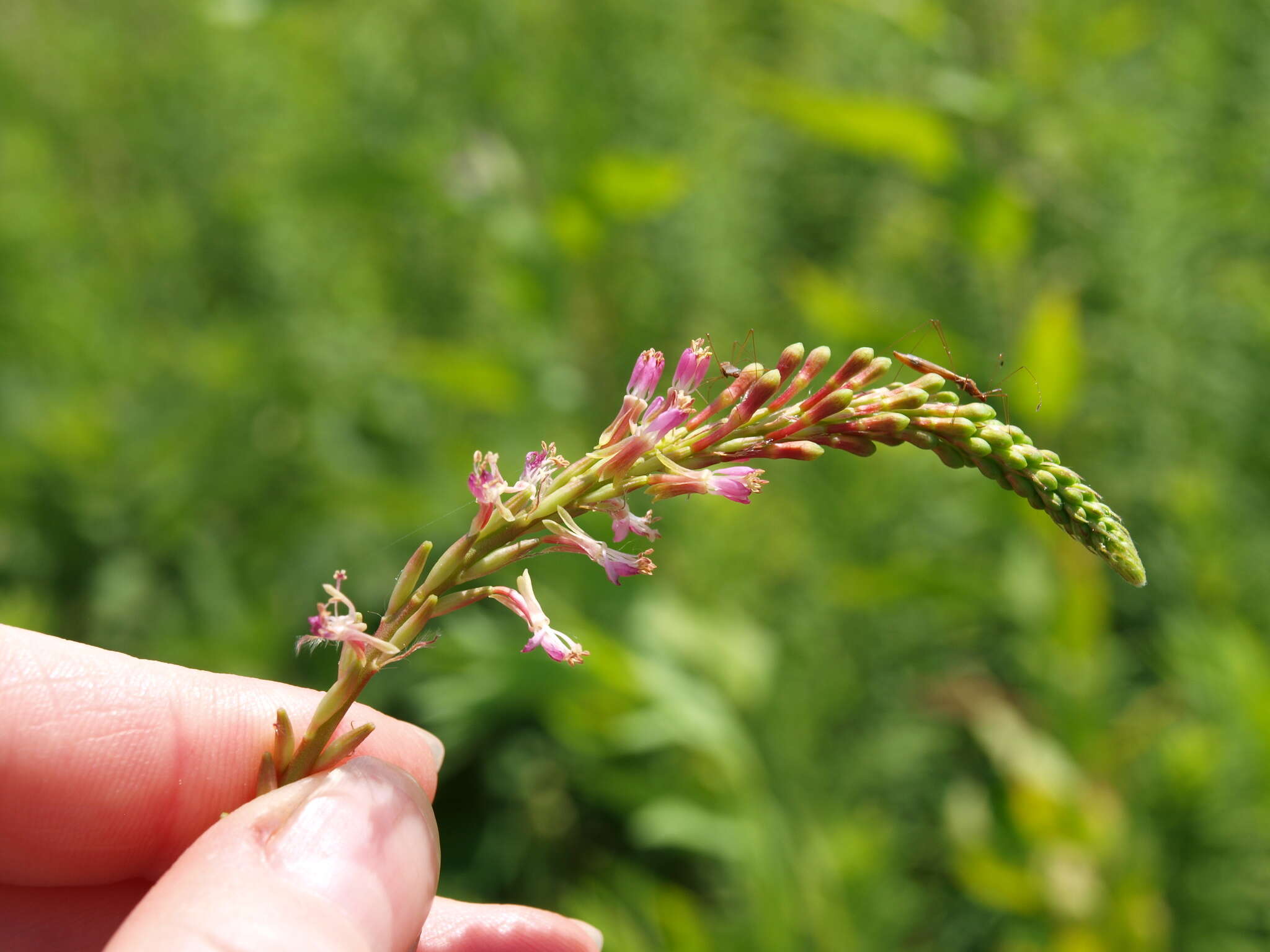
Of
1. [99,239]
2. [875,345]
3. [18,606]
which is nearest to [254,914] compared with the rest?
[875,345]

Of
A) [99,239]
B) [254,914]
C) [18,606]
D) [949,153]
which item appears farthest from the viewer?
[99,239]

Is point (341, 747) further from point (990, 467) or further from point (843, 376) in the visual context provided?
point (990, 467)

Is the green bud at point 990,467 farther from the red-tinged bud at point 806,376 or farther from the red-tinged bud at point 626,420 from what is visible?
the red-tinged bud at point 626,420

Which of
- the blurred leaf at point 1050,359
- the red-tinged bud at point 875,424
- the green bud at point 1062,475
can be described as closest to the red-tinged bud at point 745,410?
A: the red-tinged bud at point 875,424

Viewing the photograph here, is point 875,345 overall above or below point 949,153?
below

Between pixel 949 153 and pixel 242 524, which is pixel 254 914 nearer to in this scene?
pixel 949 153

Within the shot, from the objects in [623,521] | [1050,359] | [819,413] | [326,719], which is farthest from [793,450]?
[1050,359]

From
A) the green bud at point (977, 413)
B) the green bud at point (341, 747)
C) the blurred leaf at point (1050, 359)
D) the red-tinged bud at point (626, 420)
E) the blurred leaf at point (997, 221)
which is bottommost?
the green bud at point (341, 747)

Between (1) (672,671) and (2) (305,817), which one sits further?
(1) (672,671)
